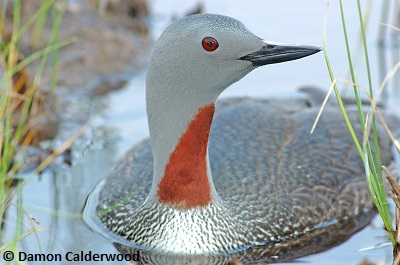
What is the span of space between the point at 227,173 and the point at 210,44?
1454mm

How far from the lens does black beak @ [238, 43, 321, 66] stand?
5797 millimetres

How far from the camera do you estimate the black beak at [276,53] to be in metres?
5.80

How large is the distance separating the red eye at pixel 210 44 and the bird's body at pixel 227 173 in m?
0.03

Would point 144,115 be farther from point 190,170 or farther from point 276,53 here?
point 276,53

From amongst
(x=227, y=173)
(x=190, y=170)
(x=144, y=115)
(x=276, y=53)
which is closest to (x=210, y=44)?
(x=276, y=53)

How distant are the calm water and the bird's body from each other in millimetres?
261

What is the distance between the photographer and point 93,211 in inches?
290

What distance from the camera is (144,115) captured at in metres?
9.16

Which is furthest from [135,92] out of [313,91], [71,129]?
[313,91]

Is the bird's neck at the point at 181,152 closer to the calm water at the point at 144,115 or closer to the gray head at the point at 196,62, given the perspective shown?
the gray head at the point at 196,62

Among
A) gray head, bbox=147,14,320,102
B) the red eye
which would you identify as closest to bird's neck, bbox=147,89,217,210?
gray head, bbox=147,14,320,102

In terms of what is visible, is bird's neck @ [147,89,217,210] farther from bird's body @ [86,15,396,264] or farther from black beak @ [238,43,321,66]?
black beak @ [238,43,321,66]

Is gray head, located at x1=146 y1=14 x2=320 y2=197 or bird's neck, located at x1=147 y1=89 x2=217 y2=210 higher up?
gray head, located at x1=146 y1=14 x2=320 y2=197

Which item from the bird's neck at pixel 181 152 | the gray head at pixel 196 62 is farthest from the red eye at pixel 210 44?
the bird's neck at pixel 181 152
